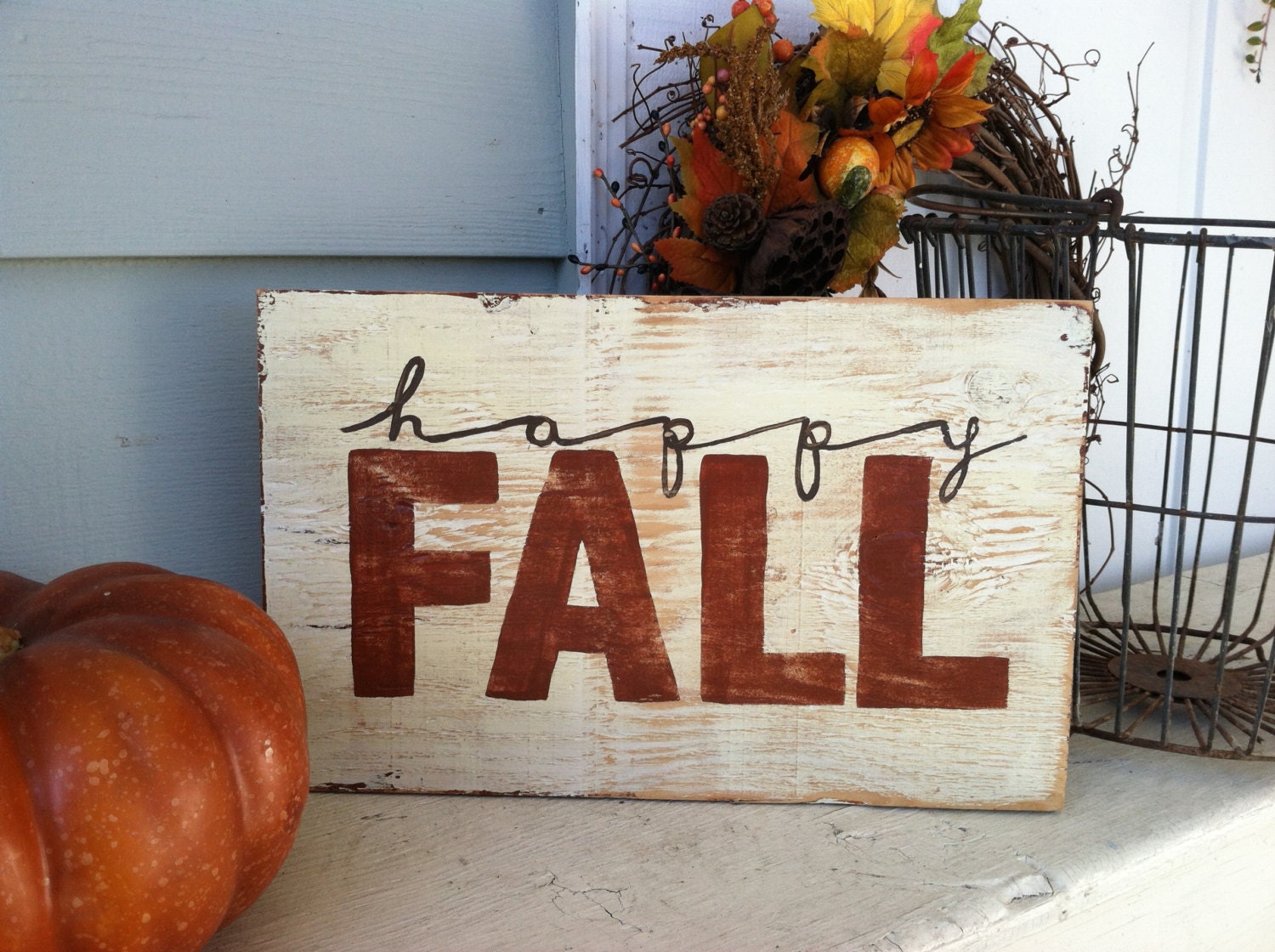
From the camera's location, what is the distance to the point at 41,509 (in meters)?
0.92

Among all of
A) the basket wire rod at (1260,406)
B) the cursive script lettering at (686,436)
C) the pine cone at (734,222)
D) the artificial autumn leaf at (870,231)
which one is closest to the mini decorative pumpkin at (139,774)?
the cursive script lettering at (686,436)

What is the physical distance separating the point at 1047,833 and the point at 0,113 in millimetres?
1086

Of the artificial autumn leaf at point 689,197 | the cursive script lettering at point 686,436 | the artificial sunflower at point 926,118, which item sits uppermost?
the artificial sunflower at point 926,118

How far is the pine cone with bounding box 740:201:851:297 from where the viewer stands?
2.85ft

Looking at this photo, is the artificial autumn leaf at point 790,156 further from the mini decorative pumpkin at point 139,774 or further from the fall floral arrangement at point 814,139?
the mini decorative pumpkin at point 139,774

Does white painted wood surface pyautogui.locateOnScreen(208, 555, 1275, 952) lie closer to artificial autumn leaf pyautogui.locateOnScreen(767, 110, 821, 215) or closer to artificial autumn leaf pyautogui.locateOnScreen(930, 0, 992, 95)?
artificial autumn leaf pyautogui.locateOnScreen(767, 110, 821, 215)

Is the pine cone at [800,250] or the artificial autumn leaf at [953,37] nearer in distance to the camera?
the pine cone at [800,250]

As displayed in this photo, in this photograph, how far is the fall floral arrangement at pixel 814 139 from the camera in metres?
0.88

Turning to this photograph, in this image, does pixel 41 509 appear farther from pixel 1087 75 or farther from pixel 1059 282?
pixel 1087 75

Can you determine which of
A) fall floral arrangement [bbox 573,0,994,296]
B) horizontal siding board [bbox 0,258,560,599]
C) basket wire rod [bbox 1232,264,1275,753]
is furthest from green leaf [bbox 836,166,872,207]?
horizontal siding board [bbox 0,258,560,599]

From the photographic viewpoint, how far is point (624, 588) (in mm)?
830

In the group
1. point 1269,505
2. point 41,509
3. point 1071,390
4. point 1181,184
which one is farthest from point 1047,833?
point 1269,505

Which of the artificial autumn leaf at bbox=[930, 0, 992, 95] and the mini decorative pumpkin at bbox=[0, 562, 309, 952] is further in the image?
the artificial autumn leaf at bbox=[930, 0, 992, 95]

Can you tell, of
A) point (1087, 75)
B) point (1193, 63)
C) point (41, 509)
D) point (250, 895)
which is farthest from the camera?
point (1193, 63)
